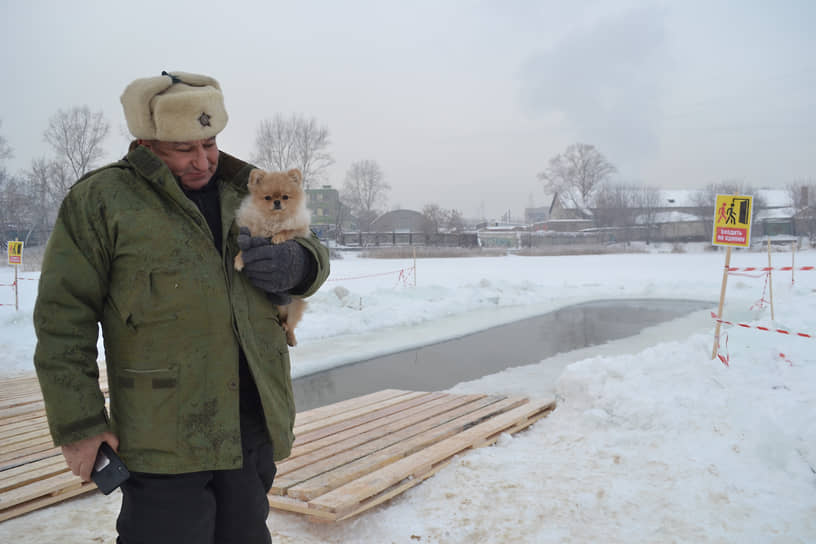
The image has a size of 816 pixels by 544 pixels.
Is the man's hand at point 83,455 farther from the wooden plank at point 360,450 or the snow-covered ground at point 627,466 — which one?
the wooden plank at point 360,450

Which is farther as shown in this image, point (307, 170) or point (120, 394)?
point (307, 170)

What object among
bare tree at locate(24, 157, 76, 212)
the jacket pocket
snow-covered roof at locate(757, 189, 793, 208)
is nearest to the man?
the jacket pocket

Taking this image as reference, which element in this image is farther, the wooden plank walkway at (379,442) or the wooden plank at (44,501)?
the wooden plank walkway at (379,442)

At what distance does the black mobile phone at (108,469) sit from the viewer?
5.22 ft

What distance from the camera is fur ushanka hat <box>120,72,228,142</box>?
1.75 metres

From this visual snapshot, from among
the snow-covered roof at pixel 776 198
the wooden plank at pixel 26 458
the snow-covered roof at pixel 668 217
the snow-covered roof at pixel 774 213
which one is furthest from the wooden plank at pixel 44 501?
the snow-covered roof at pixel 776 198

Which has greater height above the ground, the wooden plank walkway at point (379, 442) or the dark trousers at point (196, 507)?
the dark trousers at point (196, 507)

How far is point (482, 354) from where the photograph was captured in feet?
30.3

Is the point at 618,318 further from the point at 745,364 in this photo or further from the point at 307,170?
the point at 307,170

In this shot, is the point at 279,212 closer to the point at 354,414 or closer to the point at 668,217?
the point at 354,414

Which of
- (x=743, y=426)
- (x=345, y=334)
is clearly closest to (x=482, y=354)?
(x=345, y=334)

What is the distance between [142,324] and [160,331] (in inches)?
2.3

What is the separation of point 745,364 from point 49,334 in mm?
6973

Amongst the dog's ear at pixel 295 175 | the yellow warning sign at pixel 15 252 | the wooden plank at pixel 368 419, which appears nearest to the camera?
the dog's ear at pixel 295 175
